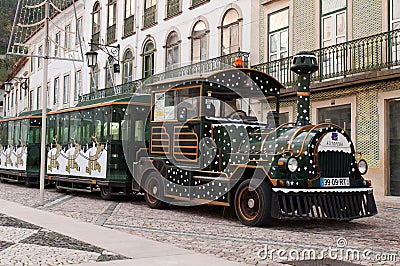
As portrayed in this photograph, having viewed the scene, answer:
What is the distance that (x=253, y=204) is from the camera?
1017 cm

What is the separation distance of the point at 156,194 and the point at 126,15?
733 inches

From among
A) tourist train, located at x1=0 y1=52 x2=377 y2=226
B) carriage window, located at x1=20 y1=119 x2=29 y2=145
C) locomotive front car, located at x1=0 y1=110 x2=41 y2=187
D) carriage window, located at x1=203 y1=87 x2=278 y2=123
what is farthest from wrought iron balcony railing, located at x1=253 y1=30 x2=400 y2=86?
carriage window, located at x1=20 y1=119 x2=29 y2=145

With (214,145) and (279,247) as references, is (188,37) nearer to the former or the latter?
(214,145)

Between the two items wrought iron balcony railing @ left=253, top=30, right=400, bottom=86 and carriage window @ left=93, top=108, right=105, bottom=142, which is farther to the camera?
carriage window @ left=93, top=108, right=105, bottom=142

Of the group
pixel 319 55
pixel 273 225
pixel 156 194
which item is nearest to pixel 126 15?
pixel 319 55

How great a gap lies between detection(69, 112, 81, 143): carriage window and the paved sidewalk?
6.84 metres

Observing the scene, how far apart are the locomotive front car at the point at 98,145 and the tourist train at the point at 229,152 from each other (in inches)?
1.2

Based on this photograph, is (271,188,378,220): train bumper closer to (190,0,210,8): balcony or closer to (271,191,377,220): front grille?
(271,191,377,220): front grille

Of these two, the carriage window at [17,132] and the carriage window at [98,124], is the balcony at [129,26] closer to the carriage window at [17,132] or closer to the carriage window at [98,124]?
the carriage window at [17,132]

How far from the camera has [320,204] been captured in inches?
387

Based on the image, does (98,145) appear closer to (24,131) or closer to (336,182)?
(24,131)

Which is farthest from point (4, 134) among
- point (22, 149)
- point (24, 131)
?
point (22, 149)

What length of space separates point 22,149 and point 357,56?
13186 mm

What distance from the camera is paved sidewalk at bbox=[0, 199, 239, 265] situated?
686 centimetres
